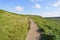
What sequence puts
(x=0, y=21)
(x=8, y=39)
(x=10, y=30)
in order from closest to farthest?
(x=8, y=39), (x=10, y=30), (x=0, y=21)

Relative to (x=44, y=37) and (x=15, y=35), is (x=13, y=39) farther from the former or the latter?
(x=44, y=37)

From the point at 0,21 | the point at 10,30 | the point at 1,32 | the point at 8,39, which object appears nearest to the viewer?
the point at 8,39

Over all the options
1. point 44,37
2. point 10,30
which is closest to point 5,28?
point 10,30

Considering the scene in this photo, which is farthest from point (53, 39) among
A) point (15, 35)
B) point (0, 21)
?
point (0, 21)

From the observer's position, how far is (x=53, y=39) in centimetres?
3594

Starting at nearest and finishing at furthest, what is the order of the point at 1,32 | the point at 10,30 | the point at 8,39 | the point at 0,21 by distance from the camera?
1. the point at 8,39
2. the point at 1,32
3. the point at 10,30
4. the point at 0,21

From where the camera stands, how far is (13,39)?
115 feet

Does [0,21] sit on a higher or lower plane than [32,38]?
higher

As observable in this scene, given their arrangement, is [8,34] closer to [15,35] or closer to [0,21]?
[15,35]

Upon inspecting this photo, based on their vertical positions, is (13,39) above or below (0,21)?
below

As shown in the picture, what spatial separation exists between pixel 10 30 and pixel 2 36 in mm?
5333

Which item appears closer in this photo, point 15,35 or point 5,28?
point 15,35

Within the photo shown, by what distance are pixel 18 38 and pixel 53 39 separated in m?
7.13

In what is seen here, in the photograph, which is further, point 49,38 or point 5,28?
point 5,28
